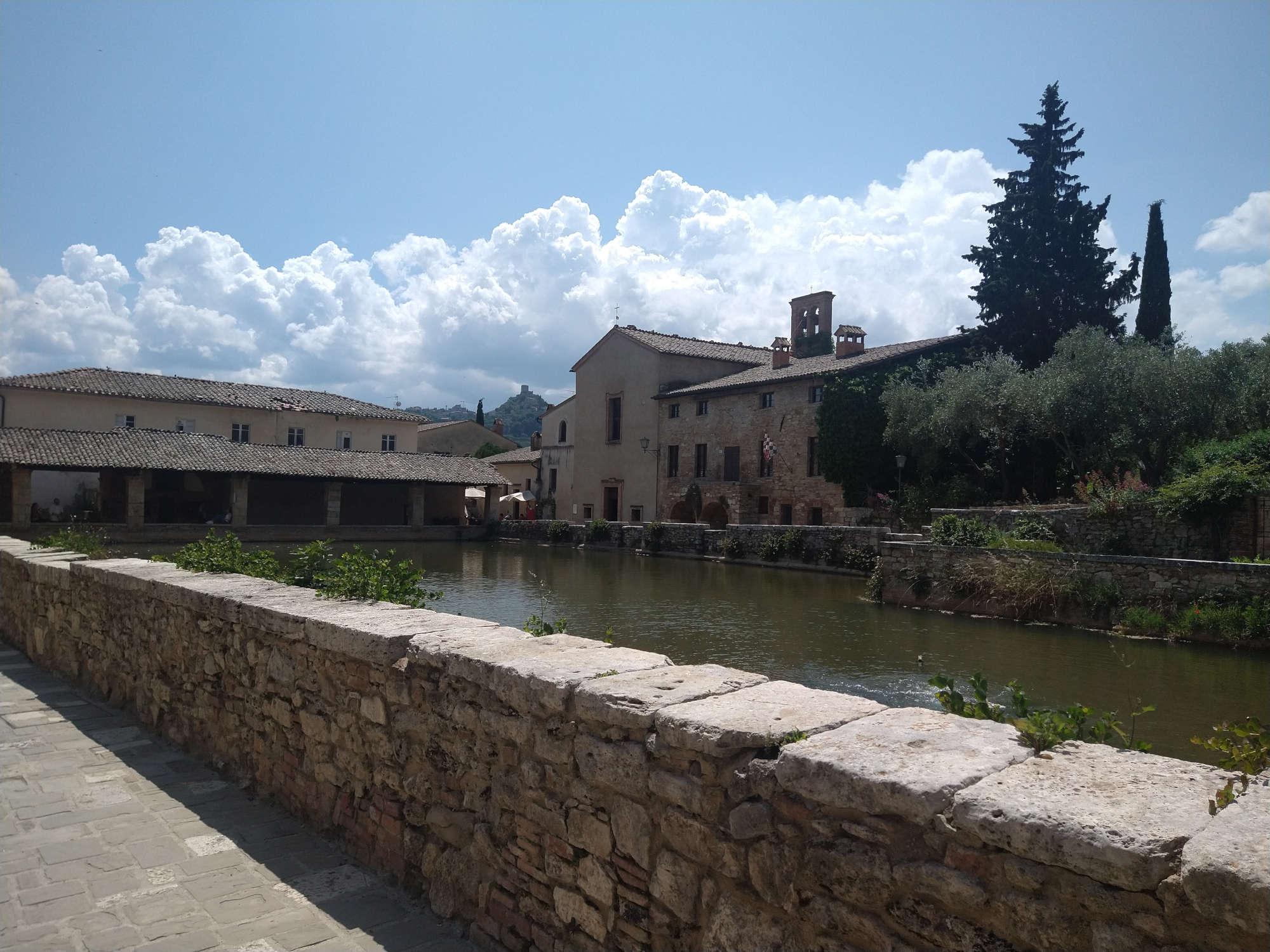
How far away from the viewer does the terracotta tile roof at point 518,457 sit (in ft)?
155

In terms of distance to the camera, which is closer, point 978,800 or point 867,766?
point 978,800

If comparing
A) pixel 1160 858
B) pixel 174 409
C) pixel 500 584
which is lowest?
pixel 500 584

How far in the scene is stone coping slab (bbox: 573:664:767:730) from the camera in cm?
256

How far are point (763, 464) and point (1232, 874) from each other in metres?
30.2

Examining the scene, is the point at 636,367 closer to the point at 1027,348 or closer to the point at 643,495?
the point at 643,495

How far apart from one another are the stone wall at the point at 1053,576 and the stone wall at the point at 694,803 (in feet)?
39.6

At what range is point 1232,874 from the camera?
4.72 feet

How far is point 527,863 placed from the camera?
2895 millimetres

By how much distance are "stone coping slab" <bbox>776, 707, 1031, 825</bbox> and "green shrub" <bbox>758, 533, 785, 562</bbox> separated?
21283 millimetres

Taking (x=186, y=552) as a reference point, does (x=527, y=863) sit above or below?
below

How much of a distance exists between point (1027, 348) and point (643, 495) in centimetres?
1570

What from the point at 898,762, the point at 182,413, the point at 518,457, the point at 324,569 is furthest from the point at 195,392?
the point at 898,762

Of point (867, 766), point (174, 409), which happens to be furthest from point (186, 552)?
point (174, 409)

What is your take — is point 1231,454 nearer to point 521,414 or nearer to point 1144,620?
point 1144,620
